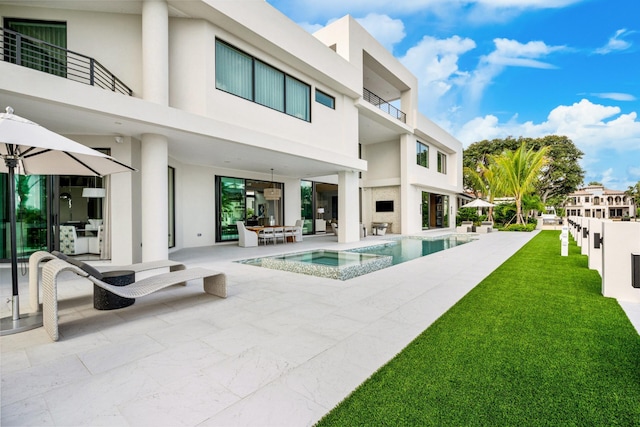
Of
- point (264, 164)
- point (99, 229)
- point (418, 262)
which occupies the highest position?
point (264, 164)

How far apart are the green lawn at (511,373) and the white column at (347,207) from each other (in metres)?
→ 9.87

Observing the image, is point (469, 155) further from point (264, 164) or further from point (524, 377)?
point (524, 377)

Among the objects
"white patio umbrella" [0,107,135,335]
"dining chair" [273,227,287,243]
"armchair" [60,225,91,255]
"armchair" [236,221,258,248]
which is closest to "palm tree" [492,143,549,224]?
"dining chair" [273,227,287,243]

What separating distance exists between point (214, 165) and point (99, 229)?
5.58 metres

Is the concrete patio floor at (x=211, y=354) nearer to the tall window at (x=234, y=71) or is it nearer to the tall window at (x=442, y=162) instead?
the tall window at (x=234, y=71)

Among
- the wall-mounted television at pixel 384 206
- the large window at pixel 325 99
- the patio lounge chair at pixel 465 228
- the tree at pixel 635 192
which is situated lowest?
the patio lounge chair at pixel 465 228

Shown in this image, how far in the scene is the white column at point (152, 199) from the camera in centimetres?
760

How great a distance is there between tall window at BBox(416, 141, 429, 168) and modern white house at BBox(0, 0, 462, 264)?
8.89m

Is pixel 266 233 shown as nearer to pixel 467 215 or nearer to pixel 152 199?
pixel 152 199

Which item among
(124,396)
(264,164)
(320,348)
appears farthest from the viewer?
(264,164)

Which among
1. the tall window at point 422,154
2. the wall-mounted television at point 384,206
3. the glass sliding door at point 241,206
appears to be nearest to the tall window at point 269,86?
the glass sliding door at point 241,206

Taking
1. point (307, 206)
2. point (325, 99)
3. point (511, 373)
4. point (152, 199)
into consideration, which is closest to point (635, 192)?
point (307, 206)

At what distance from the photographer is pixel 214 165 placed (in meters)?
13.2

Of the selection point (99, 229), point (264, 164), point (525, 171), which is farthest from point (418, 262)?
point (525, 171)
